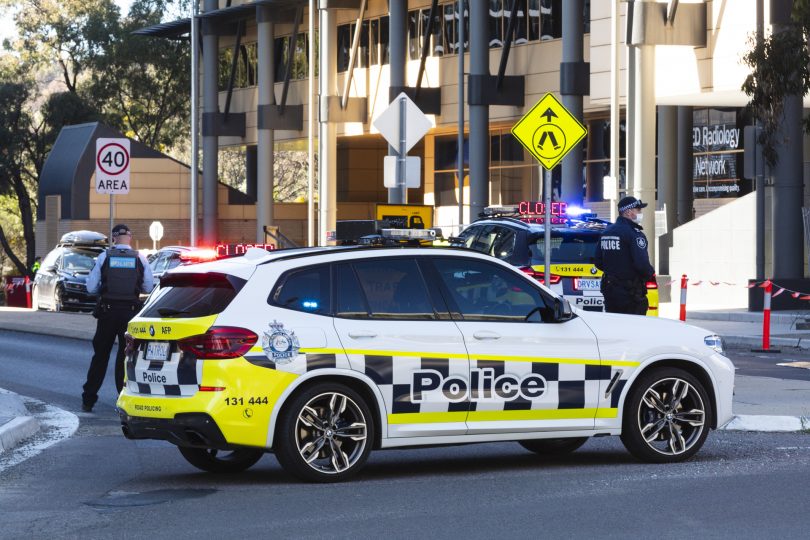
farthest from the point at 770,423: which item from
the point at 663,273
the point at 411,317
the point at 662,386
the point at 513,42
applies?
the point at 513,42

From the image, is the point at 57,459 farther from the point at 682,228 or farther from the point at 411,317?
the point at 682,228

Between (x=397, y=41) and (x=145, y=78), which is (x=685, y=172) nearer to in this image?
(x=397, y=41)

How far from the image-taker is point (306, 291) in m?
9.95

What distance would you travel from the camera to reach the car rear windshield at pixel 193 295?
980cm

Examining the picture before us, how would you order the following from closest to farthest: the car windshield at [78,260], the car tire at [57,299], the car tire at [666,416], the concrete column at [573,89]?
the car tire at [666,416] < the car tire at [57,299] < the car windshield at [78,260] < the concrete column at [573,89]

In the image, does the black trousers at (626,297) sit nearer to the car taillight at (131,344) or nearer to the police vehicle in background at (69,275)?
the car taillight at (131,344)

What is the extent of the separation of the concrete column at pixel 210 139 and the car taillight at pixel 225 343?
53649mm

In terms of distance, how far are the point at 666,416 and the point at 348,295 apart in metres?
2.47

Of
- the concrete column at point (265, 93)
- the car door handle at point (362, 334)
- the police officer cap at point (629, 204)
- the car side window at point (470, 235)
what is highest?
the concrete column at point (265, 93)

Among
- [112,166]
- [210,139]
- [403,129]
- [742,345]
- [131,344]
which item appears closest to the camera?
[131,344]

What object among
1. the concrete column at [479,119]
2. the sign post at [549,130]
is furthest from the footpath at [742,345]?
the concrete column at [479,119]

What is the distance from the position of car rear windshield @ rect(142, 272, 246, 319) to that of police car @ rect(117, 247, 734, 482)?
1 centimetres

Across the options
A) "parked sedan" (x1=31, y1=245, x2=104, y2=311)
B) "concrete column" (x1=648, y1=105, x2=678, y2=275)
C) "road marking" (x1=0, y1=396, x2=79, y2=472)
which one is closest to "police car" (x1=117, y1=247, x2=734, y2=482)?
"road marking" (x1=0, y1=396, x2=79, y2=472)

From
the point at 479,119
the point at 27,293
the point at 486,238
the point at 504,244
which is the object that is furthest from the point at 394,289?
the point at 27,293
